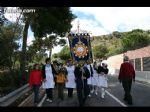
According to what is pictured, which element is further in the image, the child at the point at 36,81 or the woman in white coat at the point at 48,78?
the woman in white coat at the point at 48,78

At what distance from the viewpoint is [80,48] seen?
24.5 metres

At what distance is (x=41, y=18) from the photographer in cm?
3956

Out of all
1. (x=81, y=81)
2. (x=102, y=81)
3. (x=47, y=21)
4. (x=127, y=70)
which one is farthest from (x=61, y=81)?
(x=47, y=21)

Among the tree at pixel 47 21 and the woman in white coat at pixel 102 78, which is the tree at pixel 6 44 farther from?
the woman in white coat at pixel 102 78

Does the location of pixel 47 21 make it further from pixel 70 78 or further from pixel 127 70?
pixel 127 70

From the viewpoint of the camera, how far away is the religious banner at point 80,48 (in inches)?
942

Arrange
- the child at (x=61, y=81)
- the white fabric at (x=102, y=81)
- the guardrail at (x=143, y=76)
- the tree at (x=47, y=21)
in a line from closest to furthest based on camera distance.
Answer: the child at (x=61, y=81), the white fabric at (x=102, y=81), the tree at (x=47, y=21), the guardrail at (x=143, y=76)

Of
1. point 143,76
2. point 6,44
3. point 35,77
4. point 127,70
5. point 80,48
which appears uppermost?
point 6,44

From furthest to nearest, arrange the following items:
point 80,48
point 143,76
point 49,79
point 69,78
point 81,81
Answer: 1. point 143,76
2. point 80,48
3. point 69,78
4. point 49,79
5. point 81,81

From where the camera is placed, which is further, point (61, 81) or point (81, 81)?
point (61, 81)

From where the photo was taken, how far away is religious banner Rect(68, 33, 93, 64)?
23.9 meters

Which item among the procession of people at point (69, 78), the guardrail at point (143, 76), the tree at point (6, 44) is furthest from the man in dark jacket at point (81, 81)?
the guardrail at point (143, 76)

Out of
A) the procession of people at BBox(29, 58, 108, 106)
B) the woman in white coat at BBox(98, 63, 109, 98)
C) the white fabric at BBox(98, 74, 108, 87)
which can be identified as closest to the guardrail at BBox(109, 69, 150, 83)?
the procession of people at BBox(29, 58, 108, 106)
